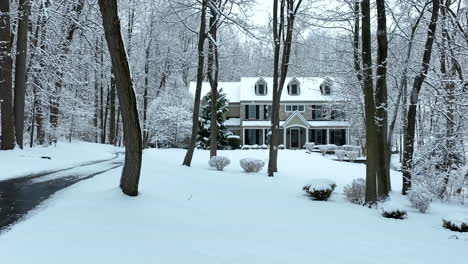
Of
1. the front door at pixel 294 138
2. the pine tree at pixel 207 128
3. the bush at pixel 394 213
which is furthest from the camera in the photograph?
the front door at pixel 294 138

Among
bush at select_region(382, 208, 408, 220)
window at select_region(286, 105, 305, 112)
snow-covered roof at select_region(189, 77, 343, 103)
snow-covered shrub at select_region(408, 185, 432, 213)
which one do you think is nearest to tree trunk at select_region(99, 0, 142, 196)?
bush at select_region(382, 208, 408, 220)

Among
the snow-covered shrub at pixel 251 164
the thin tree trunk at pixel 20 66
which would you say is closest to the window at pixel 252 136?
the snow-covered shrub at pixel 251 164

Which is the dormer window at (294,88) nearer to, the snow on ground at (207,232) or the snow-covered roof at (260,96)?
the snow-covered roof at (260,96)

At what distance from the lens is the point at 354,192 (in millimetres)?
10398

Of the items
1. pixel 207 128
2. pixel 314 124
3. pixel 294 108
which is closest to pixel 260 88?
pixel 294 108

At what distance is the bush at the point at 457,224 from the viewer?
7.23 m

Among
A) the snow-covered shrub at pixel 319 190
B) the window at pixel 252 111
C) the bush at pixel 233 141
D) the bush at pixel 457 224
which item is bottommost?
the bush at pixel 457 224

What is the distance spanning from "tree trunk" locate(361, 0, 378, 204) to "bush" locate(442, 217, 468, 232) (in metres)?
2.11

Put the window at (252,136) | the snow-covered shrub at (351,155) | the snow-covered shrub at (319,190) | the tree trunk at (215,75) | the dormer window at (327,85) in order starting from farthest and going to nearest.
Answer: the window at (252,136) < the snow-covered shrub at (351,155) < the dormer window at (327,85) < the tree trunk at (215,75) < the snow-covered shrub at (319,190)

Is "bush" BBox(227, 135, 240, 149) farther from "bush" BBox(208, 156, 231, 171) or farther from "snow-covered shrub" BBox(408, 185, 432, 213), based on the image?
"snow-covered shrub" BBox(408, 185, 432, 213)

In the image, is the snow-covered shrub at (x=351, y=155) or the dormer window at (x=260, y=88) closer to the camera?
the snow-covered shrub at (x=351, y=155)

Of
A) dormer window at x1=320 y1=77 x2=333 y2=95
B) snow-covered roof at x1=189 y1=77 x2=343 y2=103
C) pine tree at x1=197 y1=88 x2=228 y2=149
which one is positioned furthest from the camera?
snow-covered roof at x1=189 y1=77 x2=343 y2=103

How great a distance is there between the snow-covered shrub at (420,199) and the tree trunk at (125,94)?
7.07 meters

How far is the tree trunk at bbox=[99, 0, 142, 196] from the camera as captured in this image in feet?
21.4
